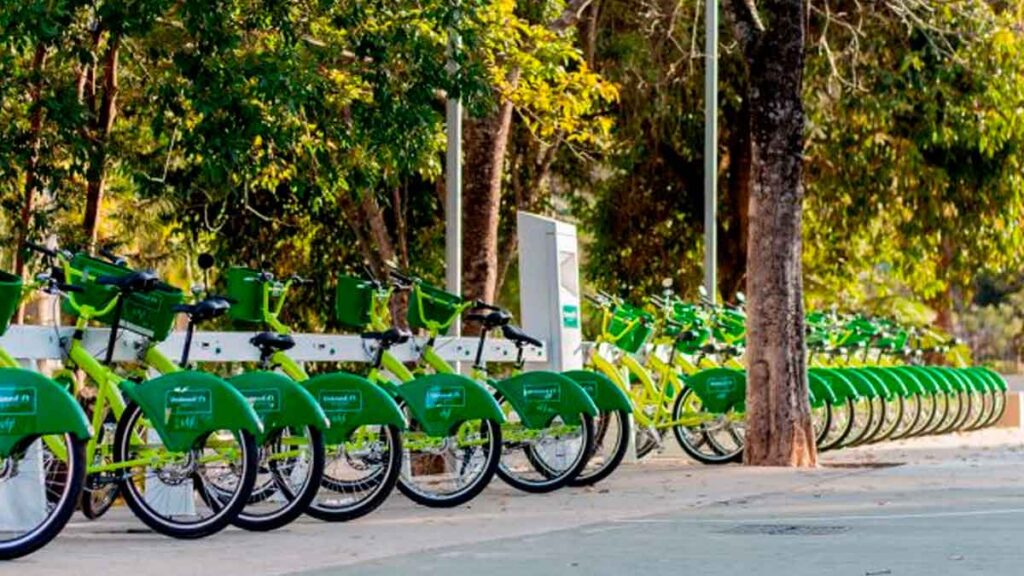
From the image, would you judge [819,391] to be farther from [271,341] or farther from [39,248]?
[39,248]

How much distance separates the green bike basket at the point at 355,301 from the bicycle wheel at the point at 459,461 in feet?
2.65

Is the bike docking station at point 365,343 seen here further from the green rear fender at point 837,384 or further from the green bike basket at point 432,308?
the green rear fender at point 837,384

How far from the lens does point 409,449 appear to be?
12.0 metres

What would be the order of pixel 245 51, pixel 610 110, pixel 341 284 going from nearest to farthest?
1. pixel 341 284
2. pixel 245 51
3. pixel 610 110

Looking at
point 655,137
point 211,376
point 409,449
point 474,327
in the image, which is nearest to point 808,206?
point 655,137

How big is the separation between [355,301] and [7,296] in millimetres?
3623

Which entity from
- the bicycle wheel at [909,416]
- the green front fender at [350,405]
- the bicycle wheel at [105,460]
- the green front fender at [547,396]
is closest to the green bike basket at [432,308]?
the green front fender at [547,396]

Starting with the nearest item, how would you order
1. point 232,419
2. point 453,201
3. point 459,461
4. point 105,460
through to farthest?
point 232,419 < point 105,460 < point 459,461 < point 453,201

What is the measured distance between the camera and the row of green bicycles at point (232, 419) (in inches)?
376

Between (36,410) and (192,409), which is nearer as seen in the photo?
(36,410)

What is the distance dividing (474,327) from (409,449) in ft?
25.4

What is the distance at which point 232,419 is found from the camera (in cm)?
986

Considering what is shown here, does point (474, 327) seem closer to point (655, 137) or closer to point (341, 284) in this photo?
point (341, 284)

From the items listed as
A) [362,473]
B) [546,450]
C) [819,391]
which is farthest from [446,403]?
[819,391]
